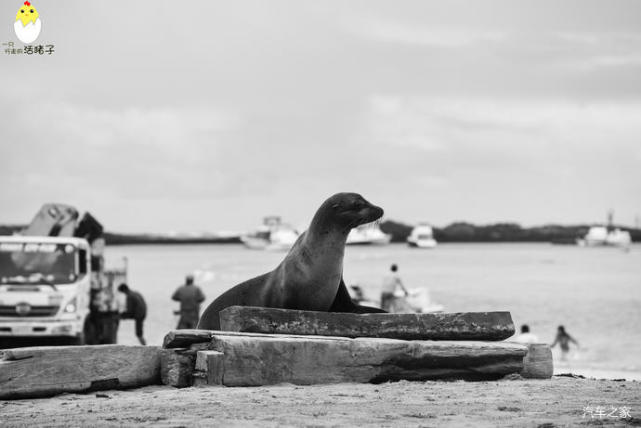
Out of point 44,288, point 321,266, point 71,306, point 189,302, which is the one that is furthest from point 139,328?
point 321,266

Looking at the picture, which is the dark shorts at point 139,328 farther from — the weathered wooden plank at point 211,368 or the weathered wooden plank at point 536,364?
the weathered wooden plank at point 211,368

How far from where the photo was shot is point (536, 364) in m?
9.34

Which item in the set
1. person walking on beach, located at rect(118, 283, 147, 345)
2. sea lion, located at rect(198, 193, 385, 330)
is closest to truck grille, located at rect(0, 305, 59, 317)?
person walking on beach, located at rect(118, 283, 147, 345)

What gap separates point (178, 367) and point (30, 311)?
11.6m

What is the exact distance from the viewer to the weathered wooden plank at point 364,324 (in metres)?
8.77

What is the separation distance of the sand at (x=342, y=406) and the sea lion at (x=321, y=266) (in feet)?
5.38

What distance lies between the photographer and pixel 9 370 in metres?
7.91

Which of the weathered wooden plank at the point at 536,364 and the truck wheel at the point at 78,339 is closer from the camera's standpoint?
the weathered wooden plank at the point at 536,364

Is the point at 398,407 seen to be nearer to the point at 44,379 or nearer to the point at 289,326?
the point at 289,326

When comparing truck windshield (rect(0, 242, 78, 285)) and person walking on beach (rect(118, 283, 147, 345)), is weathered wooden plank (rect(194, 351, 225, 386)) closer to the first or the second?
truck windshield (rect(0, 242, 78, 285))

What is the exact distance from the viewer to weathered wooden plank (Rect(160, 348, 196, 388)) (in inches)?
326

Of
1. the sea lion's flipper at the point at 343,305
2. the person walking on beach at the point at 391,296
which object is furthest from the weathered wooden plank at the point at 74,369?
the person walking on beach at the point at 391,296

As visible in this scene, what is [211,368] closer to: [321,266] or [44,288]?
[321,266]

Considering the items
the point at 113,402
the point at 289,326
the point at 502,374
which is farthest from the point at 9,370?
the point at 502,374
